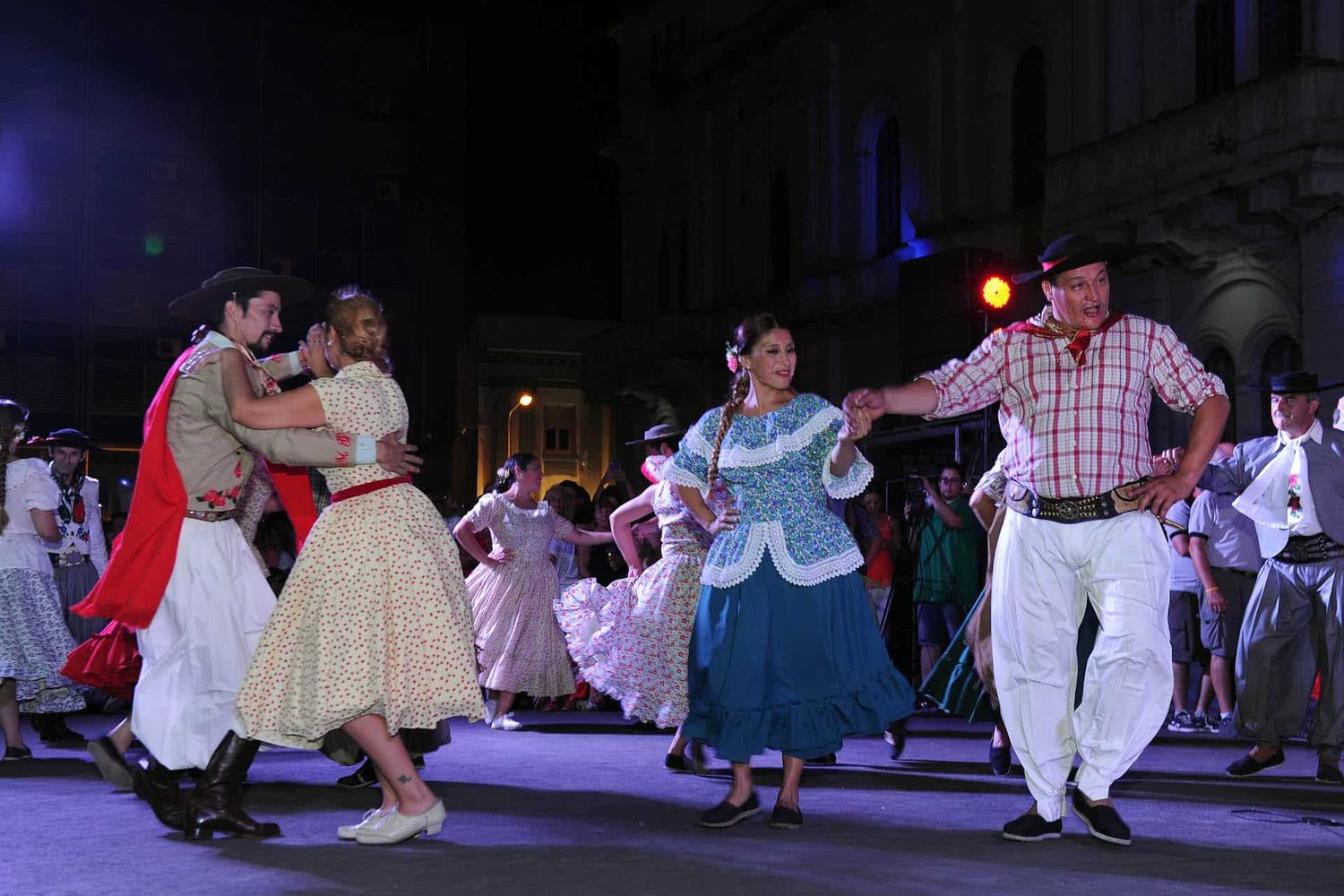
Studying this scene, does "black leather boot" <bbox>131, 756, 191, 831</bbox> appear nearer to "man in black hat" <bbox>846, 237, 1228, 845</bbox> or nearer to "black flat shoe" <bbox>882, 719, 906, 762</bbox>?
"man in black hat" <bbox>846, 237, 1228, 845</bbox>

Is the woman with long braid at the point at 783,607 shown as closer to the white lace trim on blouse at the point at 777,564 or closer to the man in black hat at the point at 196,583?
the white lace trim on blouse at the point at 777,564

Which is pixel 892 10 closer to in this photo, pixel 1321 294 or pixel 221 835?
pixel 1321 294

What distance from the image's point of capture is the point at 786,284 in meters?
31.9

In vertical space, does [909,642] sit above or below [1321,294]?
below

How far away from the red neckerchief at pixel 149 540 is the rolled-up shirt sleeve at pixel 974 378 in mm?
3097

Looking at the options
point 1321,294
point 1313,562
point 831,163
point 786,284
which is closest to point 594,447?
point 786,284

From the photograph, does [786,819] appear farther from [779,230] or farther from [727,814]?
[779,230]

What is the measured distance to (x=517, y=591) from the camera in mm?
12211

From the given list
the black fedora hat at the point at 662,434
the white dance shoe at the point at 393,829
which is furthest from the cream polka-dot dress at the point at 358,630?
the black fedora hat at the point at 662,434

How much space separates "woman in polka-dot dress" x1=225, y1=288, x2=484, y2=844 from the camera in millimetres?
5785

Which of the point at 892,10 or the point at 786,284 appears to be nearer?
the point at 892,10

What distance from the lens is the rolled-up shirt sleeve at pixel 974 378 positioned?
6293mm

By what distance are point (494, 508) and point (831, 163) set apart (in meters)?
19.0

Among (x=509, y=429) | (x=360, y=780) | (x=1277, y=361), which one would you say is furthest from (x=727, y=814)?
(x=509, y=429)
